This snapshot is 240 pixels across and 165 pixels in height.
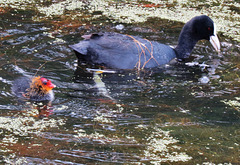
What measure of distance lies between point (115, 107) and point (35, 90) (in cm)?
102

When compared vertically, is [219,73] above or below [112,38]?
below

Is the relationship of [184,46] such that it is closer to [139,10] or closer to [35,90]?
[139,10]

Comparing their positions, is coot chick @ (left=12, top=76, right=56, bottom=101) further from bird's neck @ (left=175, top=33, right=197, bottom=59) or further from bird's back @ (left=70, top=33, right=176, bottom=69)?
bird's neck @ (left=175, top=33, right=197, bottom=59)

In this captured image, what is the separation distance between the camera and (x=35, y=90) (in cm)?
464

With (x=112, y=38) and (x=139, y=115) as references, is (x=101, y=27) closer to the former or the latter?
(x=112, y=38)

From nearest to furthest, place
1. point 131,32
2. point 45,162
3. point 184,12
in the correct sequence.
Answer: point 45,162 → point 131,32 → point 184,12

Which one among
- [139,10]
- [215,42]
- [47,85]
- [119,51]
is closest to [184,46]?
[215,42]

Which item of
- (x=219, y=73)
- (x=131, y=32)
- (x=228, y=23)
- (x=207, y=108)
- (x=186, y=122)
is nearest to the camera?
(x=186, y=122)

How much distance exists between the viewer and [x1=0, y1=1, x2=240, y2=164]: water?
332 cm

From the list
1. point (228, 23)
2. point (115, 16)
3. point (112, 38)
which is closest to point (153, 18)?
point (115, 16)

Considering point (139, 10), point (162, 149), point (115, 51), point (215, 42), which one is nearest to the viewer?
point (162, 149)

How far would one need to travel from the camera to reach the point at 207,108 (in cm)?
442

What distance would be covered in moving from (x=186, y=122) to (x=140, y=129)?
0.53m

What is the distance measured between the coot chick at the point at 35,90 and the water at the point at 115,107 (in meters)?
0.10
